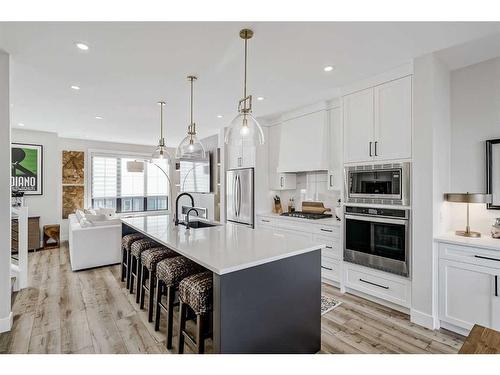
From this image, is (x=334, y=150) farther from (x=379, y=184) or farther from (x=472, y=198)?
(x=472, y=198)

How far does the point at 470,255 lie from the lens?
90.0 inches

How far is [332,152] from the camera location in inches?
149

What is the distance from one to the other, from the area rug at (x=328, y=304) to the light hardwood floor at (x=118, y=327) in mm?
60

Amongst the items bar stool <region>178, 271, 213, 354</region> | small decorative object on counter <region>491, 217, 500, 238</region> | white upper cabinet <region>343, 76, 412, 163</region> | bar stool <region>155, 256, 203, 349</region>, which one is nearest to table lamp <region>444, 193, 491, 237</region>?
small decorative object on counter <region>491, 217, 500, 238</region>

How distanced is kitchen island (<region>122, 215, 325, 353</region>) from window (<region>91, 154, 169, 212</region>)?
579cm

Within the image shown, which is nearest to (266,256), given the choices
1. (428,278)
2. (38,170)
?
(428,278)

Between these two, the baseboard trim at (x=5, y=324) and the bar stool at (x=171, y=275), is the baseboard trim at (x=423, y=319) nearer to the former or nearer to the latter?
the bar stool at (x=171, y=275)

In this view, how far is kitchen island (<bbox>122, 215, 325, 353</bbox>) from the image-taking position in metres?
1.57

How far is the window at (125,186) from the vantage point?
277 inches

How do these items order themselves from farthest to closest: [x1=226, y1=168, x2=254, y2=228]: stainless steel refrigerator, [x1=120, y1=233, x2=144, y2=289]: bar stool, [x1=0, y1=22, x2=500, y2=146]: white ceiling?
[x1=226, y1=168, x2=254, y2=228]: stainless steel refrigerator, [x1=120, y1=233, x2=144, y2=289]: bar stool, [x1=0, y1=22, x2=500, y2=146]: white ceiling

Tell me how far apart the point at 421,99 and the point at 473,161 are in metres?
0.83

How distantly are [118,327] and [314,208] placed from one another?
297 cm

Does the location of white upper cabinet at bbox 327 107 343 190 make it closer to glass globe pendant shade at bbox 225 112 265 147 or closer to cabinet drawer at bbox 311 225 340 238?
cabinet drawer at bbox 311 225 340 238

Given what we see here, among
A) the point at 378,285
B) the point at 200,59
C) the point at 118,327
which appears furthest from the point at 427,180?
the point at 118,327
